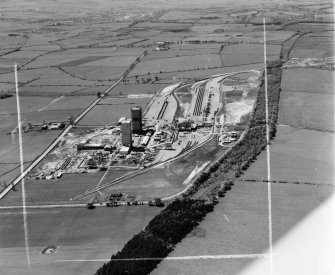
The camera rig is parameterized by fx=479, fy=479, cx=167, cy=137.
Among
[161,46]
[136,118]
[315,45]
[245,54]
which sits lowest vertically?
[136,118]

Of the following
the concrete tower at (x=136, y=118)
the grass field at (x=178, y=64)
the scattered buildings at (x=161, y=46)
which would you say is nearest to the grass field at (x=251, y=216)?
the concrete tower at (x=136, y=118)

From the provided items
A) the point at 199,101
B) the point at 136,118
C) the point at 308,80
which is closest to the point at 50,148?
the point at 136,118

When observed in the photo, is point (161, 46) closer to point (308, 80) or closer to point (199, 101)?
point (308, 80)

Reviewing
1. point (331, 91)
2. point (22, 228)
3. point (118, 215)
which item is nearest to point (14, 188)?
point (22, 228)

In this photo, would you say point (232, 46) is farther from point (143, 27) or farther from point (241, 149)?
point (241, 149)

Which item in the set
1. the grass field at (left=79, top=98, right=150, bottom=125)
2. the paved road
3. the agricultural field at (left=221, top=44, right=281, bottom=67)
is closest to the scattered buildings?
the agricultural field at (left=221, top=44, right=281, bottom=67)

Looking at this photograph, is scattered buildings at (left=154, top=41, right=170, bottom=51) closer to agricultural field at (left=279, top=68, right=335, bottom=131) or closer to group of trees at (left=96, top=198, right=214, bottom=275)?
agricultural field at (left=279, top=68, right=335, bottom=131)

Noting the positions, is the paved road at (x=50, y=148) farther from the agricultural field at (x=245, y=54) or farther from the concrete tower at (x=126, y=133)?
the agricultural field at (x=245, y=54)
